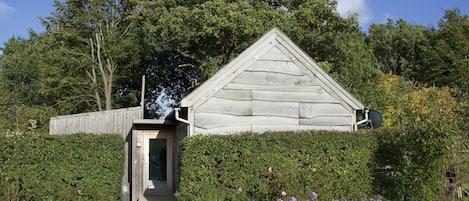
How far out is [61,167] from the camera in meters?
10.2

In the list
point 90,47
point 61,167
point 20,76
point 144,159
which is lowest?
point 144,159

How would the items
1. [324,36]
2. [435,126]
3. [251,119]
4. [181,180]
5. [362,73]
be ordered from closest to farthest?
[435,126] → [181,180] → [251,119] → [324,36] → [362,73]

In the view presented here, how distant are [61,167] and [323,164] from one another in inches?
241

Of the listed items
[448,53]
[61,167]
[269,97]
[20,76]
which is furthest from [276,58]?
[20,76]

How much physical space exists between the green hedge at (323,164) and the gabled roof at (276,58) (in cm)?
215

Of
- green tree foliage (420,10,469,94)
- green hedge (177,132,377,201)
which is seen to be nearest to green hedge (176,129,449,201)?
green hedge (177,132,377,201)

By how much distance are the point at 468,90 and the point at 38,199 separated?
46.2 ft

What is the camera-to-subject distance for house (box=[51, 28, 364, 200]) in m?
11.7

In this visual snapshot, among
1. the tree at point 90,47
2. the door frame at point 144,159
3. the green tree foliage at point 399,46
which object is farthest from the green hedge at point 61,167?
the green tree foliage at point 399,46

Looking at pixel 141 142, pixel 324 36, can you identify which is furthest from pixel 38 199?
pixel 324 36

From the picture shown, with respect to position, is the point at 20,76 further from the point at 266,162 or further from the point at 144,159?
the point at 266,162

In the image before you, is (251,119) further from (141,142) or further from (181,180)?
(141,142)

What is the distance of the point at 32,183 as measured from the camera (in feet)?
32.3

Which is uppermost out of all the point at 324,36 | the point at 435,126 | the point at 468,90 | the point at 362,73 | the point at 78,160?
the point at 324,36
